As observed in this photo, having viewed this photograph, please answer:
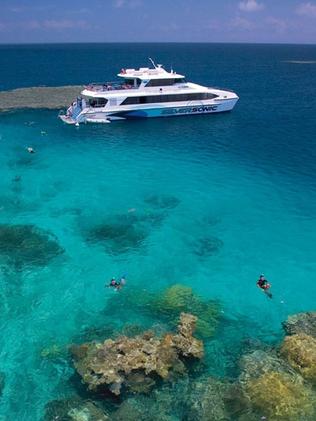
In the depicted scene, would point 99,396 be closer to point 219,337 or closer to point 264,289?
point 219,337

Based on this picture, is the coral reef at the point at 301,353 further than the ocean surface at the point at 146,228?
No

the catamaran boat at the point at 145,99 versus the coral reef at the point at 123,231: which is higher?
the catamaran boat at the point at 145,99

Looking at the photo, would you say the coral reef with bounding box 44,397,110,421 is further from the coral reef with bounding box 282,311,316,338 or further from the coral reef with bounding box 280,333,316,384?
the coral reef with bounding box 282,311,316,338

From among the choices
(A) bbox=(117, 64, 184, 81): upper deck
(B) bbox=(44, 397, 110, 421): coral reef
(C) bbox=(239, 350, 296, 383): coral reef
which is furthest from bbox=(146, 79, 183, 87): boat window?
(B) bbox=(44, 397, 110, 421): coral reef

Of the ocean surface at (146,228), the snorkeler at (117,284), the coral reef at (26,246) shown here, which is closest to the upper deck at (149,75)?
the ocean surface at (146,228)

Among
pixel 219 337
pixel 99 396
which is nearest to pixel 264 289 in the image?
pixel 219 337

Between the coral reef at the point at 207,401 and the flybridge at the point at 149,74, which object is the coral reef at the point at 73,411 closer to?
the coral reef at the point at 207,401

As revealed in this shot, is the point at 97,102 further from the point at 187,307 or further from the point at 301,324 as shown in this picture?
the point at 301,324
